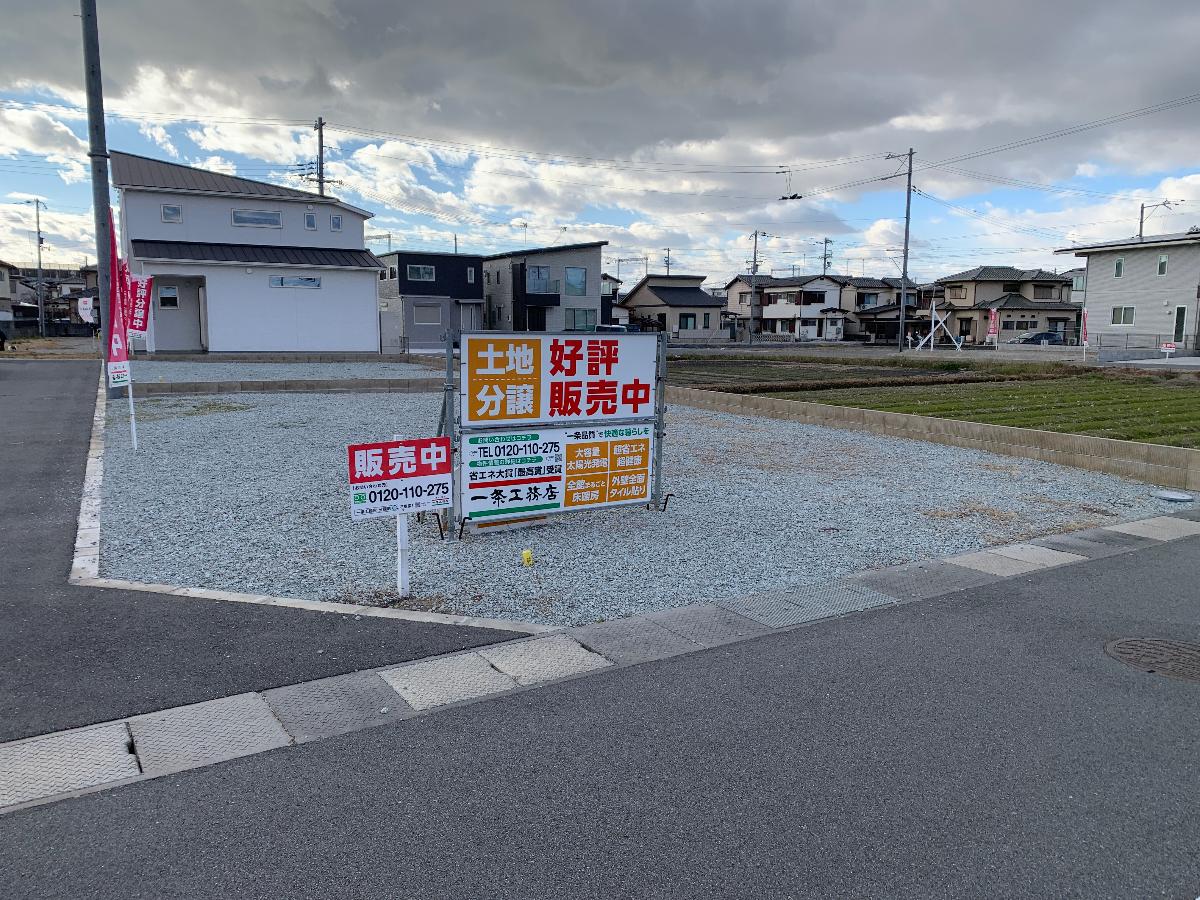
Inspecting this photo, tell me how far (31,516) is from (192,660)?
4.66 m

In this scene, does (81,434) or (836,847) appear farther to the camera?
(81,434)

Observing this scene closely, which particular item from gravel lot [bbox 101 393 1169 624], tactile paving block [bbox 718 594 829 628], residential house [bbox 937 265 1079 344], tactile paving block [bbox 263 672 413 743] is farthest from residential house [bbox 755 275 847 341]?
tactile paving block [bbox 263 672 413 743]

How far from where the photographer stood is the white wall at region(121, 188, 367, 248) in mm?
30641

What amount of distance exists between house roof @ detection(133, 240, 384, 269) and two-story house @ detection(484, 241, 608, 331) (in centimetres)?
1602

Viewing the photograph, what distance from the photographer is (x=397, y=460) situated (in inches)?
233

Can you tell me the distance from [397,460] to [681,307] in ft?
219

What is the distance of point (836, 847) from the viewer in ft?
10.3

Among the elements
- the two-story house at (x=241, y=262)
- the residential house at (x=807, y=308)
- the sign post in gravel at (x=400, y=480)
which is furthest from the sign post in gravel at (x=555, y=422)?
the residential house at (x=807, y=308)

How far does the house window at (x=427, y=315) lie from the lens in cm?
4500

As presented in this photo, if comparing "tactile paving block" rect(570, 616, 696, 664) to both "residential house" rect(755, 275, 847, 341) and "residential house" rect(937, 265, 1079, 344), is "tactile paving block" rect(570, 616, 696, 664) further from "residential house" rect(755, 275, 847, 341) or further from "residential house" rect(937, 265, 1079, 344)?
"residential house" rect(755, 275, 847, 341)

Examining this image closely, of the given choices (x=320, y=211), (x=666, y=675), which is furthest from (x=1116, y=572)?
(x=320, y=211)

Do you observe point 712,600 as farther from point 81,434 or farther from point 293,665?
point 81,434

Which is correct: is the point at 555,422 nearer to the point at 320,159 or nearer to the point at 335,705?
the point at 335,705

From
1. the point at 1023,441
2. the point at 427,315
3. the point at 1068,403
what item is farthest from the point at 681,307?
the point at 1023,441
